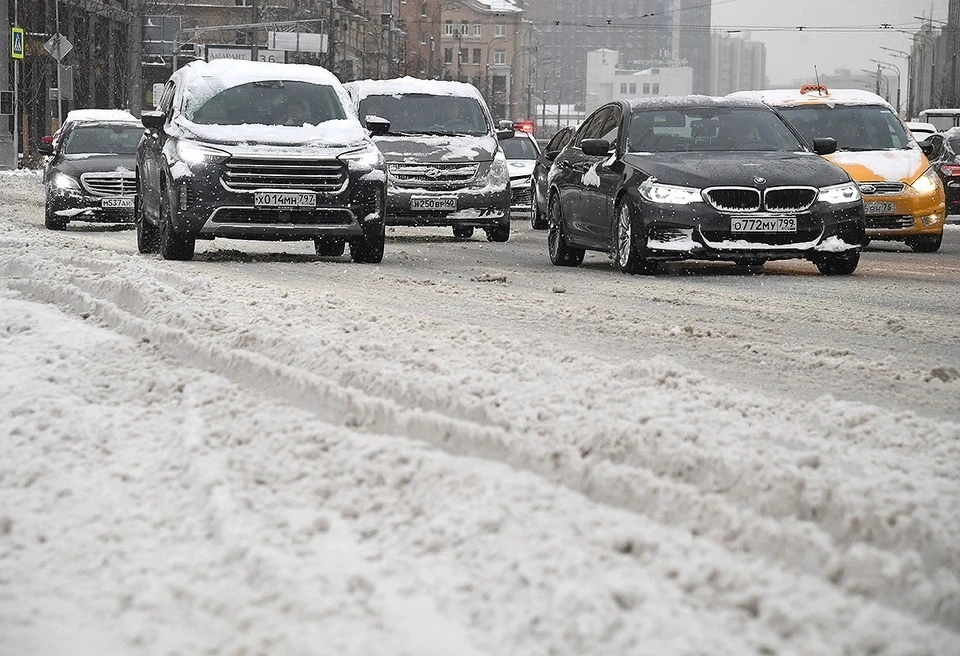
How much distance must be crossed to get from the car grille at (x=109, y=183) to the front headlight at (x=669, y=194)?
10.3 metres

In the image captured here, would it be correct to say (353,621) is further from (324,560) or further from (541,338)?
(541,338)

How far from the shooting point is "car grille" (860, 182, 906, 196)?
53.6ft

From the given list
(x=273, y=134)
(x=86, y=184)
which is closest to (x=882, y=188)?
(x=273, y=134)

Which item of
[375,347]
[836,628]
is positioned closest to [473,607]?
[836,628]

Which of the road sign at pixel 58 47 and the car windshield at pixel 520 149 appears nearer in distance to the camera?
the car windshield at pixel 520 149

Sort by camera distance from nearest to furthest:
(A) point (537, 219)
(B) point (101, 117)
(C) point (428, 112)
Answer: (C) point (428, 112) → (A) point (537, 219) → (B) point (101, 117)

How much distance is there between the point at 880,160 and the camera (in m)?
16.7

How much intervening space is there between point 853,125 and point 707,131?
16.9 feet

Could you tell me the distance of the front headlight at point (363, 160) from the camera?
13.2 meters

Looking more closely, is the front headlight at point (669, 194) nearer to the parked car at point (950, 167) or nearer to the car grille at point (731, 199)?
the car grille at point (731, 199)

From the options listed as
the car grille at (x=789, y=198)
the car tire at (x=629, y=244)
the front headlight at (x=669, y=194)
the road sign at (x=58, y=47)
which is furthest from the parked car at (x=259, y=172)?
the road sign at (x=58, y=47)

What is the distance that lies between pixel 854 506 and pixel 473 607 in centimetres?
106

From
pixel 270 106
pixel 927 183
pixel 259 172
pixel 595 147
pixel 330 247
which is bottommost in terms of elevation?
pixel 330 247

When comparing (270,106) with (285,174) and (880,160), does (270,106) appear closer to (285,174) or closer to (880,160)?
(285,174)
